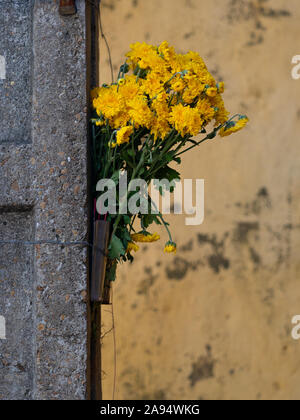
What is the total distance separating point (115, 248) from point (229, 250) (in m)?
1.61

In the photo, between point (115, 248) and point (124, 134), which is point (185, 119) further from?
point (115, 248)

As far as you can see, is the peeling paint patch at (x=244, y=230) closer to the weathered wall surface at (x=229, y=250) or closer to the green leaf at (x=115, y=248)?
the weathered wall surface at (x=229, y=250)

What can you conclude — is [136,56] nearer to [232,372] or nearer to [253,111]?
[253,111]

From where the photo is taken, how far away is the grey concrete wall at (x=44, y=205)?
5.79 feet

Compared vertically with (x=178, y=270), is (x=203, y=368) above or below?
below

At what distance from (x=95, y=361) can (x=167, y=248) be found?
0.44m

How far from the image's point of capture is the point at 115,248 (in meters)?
1.78

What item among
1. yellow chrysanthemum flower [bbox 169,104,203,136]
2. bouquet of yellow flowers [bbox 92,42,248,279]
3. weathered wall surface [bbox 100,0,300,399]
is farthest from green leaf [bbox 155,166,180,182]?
weathered wall surface [bbox 100,0,300,399]

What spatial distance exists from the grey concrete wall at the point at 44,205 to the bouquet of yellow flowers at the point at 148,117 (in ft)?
0.26

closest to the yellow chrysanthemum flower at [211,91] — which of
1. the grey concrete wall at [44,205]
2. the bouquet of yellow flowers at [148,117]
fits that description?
the bouquet of yellow flowers at [148,117]

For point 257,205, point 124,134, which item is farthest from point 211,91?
point 257,205

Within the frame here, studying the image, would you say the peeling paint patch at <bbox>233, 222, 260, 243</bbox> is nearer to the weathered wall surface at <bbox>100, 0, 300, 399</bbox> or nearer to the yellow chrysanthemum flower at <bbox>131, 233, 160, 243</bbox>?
the weathered wall surface at <bbox>100, 0, 300, 399</bbox>

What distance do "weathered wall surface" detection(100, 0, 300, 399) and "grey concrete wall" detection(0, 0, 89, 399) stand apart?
4.88ft

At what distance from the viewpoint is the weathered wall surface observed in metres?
3.27
